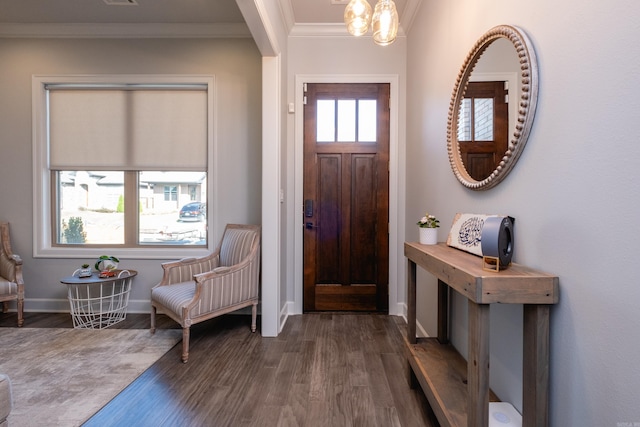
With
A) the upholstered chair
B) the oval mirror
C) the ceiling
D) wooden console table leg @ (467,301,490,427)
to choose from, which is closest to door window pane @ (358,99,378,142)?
the ceiling

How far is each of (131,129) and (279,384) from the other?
2.92 m

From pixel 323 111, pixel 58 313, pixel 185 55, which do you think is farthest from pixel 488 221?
pixel 58 313

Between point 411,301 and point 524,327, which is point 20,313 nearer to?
point 411,301

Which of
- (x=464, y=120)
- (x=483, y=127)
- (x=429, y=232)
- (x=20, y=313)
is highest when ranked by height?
(x=464, y=120)

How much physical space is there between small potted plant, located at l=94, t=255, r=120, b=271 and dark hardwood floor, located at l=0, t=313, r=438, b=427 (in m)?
1.05

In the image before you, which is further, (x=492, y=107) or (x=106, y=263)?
(x=106, y=263)

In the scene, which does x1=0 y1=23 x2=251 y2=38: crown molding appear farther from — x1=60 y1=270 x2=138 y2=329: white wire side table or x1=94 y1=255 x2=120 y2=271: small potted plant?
x1=60 y1=270 x2=138 y2=329: white wire side table

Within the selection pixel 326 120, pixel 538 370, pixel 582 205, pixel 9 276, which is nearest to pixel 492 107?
pixel 582 205

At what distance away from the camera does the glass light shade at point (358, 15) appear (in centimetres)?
154

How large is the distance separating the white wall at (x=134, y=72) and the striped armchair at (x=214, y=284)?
0.36 meters

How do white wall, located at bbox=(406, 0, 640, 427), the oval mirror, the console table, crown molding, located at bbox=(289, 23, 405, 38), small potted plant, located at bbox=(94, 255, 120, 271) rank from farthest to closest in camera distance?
1. crown molding, located at bbox=(289, 23, 405, 38)
2. small potted plant, located at bbox=(94, 255, 120, 271)
3. the oval mirror
4. the console table
5. white wall, located at bbox=(406, 0, 640, 427)

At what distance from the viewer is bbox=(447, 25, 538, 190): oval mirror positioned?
44.0 inches

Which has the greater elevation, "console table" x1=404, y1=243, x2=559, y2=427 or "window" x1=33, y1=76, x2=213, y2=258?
"window" x1=33, y1=76, x2=213, y2=258

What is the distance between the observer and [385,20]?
1.53 meters
